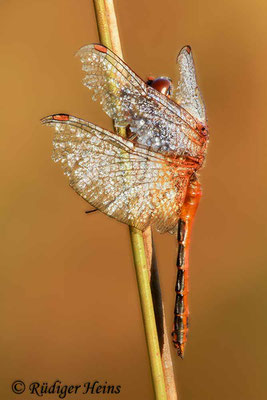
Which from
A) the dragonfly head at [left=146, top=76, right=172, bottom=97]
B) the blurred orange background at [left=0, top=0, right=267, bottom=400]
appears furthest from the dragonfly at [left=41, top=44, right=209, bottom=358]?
the blurred orange background at [left=0, top=0, right=267, bottom=400]

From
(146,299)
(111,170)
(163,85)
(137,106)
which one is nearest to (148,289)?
(146,299)

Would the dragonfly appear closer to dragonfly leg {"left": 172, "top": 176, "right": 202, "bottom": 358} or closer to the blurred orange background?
dragonfly leg {"left": 172, "top": 176, "right": 202, "bottom": 358}

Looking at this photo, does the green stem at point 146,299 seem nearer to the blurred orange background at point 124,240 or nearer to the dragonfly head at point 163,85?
the dragonfly head at point 163,85

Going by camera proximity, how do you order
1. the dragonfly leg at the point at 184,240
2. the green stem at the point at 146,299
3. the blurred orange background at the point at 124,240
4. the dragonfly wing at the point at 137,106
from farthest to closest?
the blurred orange background at the point at 124,240, the dragonfly leg at the point at 184,240, the dragonfly wing at the point at 137,106, the green stem at the point at 146,299

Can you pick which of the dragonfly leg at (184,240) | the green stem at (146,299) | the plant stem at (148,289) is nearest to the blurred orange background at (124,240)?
the dragonfly leg at (184,240)

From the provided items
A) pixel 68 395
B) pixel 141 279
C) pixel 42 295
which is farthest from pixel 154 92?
pixel 42 295

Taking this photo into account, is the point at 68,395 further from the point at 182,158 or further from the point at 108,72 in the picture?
the point at 108,72

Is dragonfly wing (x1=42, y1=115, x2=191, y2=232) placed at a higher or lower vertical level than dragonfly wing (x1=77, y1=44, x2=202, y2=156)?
lower
